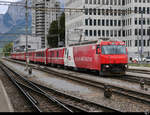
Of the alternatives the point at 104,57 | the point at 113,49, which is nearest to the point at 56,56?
the point at 113,49

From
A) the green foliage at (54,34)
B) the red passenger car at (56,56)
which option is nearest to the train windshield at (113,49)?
the red passenger car at (56,56)

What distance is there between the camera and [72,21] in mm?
93312

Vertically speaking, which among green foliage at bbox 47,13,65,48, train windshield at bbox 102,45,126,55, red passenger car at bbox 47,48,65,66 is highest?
green foliage at bbox 47,13,65,48

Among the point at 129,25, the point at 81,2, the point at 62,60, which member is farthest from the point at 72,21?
the point at 62,60

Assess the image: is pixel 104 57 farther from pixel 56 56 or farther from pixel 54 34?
pixel 54 34

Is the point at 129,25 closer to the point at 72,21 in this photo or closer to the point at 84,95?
the point at 72,21

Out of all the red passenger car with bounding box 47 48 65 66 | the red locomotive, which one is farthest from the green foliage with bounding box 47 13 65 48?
the red locomotive

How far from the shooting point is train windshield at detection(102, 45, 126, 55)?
23.9 m

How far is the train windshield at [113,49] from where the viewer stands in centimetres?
2386

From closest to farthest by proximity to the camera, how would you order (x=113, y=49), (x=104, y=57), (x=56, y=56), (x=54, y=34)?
1. (x=104, y=57)
2. (x=113, y=49)
3. (x=56, y=56)
4. (x=54, y=34)

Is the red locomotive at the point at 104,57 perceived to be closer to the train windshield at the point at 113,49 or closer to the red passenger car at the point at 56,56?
the train windshield at the point at 113,49

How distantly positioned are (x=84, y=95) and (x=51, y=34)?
301 feet

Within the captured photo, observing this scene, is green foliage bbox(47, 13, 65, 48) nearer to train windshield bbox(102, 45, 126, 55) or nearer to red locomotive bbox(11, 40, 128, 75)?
red locomotive bbox(11, 40, 128, 75)

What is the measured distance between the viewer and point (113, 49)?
2419cm
